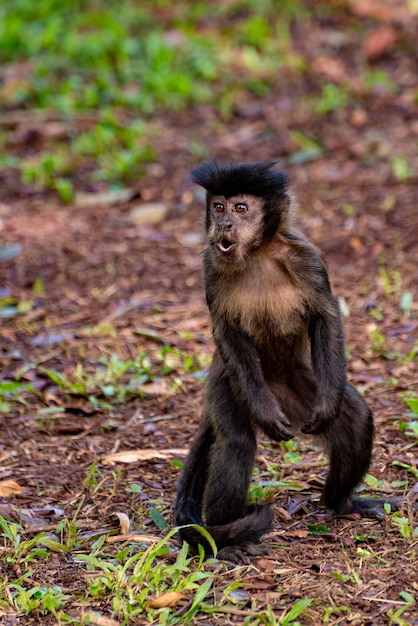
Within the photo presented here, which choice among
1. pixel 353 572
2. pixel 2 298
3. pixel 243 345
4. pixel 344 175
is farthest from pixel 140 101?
pixel 353 572

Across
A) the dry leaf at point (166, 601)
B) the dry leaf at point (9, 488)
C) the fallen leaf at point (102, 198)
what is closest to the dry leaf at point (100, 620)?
the dry leaf at point (166, 601)

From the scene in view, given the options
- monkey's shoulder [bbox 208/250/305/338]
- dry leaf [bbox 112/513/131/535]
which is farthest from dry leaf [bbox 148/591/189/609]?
monkey's shoulder [bbox 208/250/305/338]

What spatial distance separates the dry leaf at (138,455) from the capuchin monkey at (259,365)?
67 centimetres

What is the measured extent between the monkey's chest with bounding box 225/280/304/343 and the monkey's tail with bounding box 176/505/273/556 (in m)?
0.79

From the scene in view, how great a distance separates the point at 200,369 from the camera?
6480 millimetres

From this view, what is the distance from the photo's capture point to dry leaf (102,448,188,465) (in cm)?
540

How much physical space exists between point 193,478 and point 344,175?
4.98 m

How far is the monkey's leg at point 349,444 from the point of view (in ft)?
15.5

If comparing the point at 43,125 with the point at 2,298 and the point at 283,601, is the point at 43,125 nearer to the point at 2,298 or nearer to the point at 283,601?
the point at 2,298

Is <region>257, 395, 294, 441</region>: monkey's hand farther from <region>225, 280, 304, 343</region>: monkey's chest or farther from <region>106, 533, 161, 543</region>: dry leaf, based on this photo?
<region>106, 533, 161, 543</region>: dry leaf

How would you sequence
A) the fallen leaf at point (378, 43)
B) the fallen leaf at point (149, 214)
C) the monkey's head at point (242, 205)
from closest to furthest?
the monkey's head at point (242, 205)
the fallen leaf at point (149, 214)
the fallen leaf at point (378, 43)

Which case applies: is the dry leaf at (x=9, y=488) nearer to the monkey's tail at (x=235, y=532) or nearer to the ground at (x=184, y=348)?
the ground at (x=184, y=348)

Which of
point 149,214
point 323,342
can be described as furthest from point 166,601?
point 149,214

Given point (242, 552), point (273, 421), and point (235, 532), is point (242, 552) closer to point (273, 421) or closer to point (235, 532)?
point (235, 532)
